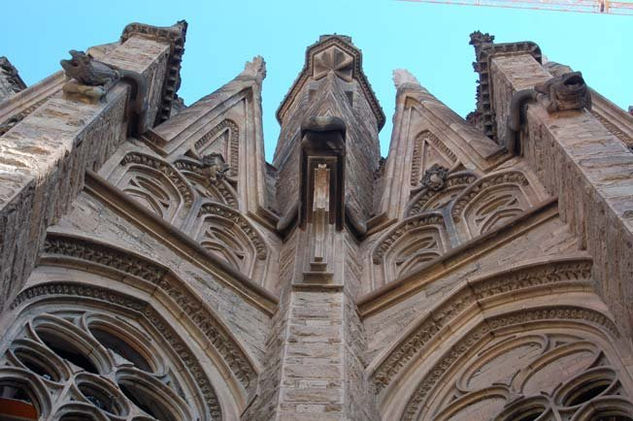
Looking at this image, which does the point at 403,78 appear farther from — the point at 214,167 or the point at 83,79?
the point at 83,79

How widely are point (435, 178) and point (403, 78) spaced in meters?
7.37

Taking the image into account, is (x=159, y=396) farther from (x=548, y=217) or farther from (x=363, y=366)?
(x=548, y=217)

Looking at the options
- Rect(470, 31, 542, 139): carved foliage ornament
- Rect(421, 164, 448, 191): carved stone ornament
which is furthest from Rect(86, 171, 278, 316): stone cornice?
Rect(470, 31, 542, 139): carved foliage ornament

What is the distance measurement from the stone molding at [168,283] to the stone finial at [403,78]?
11528 mm

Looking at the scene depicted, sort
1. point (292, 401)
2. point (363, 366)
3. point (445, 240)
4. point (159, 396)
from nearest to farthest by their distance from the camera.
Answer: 1. point (292, 401)
2. point (159, 396)
3. point (363, 366)
4. point (445, 240)

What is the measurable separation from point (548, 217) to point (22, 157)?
526 cm

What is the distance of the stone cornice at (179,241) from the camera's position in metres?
10.6

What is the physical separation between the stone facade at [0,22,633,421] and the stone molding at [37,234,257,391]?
0.01 metres

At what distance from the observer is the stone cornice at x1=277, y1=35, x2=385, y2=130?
2489cm

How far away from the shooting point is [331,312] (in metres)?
9.77

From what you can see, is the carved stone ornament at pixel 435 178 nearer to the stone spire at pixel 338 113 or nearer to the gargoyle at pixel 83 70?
the stone spire at pixel 338 113

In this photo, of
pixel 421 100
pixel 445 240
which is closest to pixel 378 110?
pixel 421 100

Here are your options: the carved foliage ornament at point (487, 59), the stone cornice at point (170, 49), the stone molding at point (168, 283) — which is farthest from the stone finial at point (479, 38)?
the stone molding at point (168, 283)

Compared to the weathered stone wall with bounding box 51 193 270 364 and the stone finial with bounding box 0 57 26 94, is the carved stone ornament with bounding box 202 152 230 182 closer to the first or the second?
the weathered stone wall with bounding box 51 193 270 364
